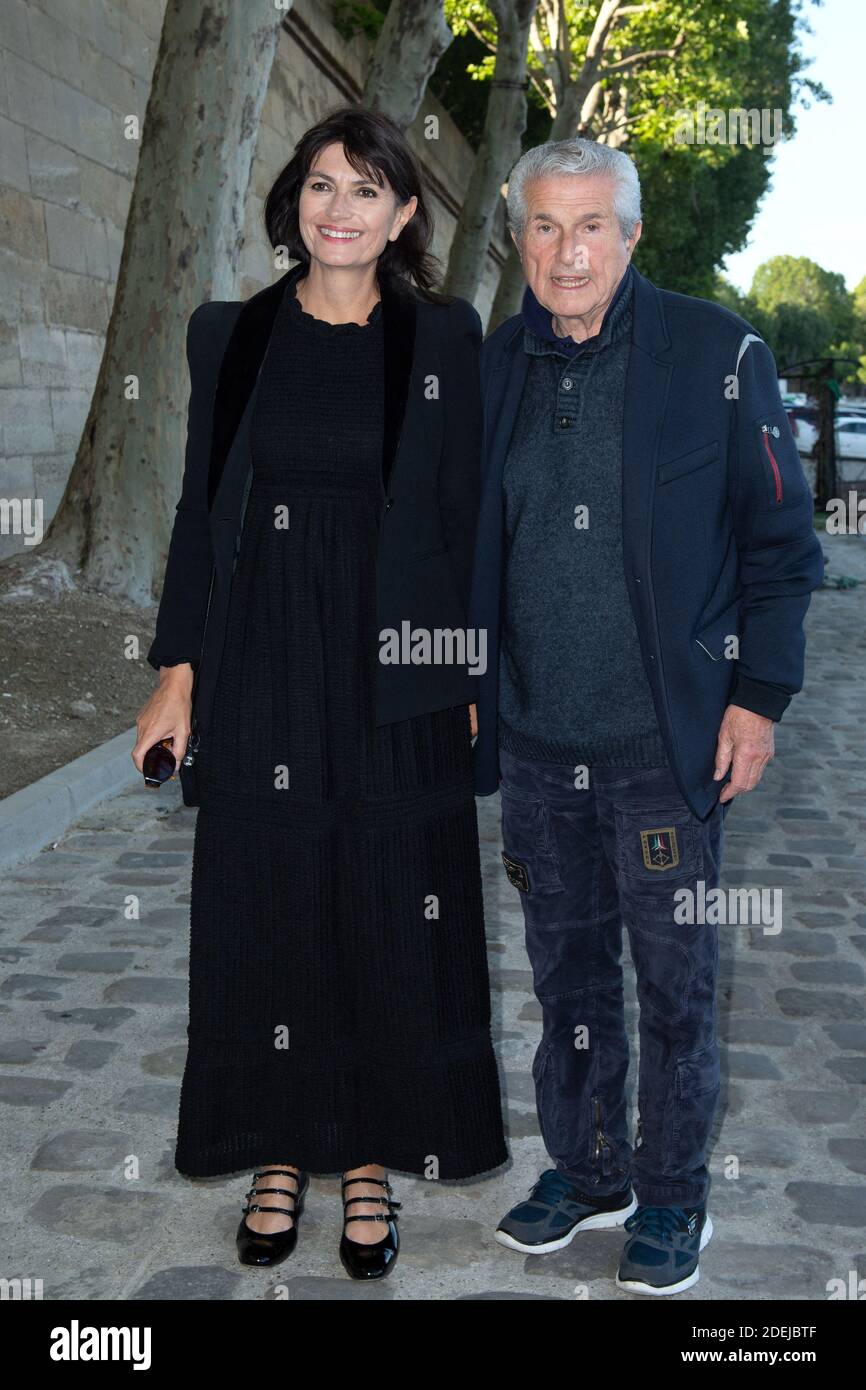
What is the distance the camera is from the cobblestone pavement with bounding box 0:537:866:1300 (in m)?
3.45

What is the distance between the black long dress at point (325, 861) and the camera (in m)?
3.29

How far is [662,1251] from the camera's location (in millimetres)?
3354

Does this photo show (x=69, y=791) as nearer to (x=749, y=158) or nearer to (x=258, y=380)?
(x=258, y=380)

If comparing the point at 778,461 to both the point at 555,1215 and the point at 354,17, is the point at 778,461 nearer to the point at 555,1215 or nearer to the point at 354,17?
the point at 555,1215

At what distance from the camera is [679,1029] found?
3.32 m

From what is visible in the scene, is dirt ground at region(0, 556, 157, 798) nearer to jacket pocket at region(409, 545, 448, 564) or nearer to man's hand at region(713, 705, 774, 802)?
jacket pocket at region(409, 545, 448, 564)

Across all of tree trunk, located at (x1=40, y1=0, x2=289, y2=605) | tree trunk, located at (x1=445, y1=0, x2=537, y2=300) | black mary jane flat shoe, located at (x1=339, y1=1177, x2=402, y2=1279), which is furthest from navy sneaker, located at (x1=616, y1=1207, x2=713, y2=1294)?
tree trunk, located at (x1=445, y1=0, x2=537, y2=300)

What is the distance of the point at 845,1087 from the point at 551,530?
2138 mm

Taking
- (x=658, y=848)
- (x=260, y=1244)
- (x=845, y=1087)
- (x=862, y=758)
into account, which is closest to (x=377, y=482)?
(x=658, y=848)

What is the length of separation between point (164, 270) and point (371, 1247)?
8.37 meters

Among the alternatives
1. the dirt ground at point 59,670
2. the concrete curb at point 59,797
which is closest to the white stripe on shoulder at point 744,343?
the concrete curb at point 59,797

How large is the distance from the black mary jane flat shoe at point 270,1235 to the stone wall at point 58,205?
9.26 meters

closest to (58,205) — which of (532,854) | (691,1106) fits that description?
(532,854)
